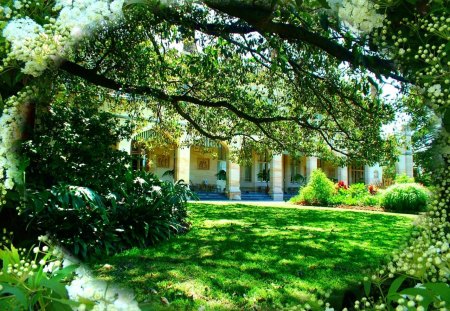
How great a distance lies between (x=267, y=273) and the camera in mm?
2852

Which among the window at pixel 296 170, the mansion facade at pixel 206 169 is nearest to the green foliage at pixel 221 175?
the mansion facade at pixel 206 169

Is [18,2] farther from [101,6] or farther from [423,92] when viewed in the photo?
[423,92]

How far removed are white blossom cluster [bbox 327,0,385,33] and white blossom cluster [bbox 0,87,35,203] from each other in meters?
0.99

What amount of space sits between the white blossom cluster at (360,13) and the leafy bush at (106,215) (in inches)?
52.4

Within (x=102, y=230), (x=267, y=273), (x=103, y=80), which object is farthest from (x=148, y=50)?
(x=267, y=273)

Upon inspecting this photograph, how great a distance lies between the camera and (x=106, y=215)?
8.00 ft

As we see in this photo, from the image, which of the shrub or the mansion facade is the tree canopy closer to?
the mansion facade

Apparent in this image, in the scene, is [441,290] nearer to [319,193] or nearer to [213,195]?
[213,195]

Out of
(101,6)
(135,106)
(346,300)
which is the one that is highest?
(135,106)

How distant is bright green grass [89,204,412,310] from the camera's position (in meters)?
2.12

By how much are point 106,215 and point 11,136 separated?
5.09ft

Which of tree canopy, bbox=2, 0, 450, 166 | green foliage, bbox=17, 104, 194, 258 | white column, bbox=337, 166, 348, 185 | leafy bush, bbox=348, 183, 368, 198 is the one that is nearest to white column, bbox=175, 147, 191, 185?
green foliage, bbox=17, 104, 194, 258

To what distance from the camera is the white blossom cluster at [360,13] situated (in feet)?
3.38

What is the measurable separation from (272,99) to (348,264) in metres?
2.69
